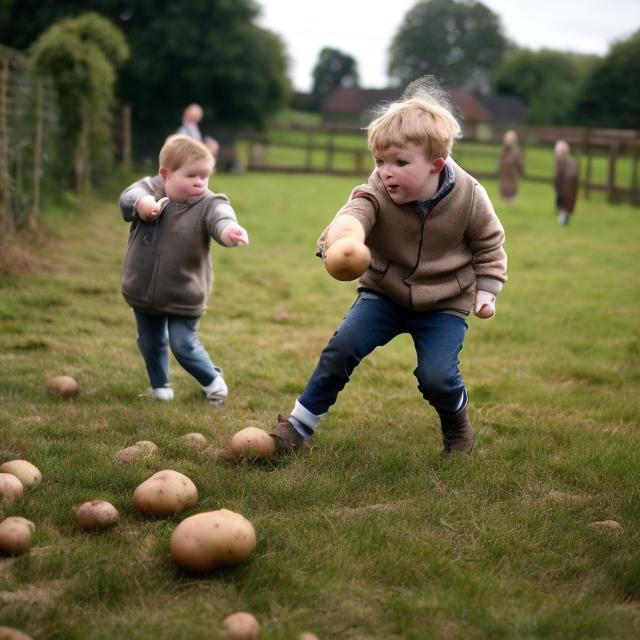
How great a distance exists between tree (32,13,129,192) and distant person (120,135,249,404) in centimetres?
1114

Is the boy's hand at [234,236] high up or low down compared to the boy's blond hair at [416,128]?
down

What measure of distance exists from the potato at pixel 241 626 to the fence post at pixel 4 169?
7.75 m

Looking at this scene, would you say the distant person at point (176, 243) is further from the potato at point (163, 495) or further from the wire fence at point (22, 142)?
the wire fence at point (22, 142)

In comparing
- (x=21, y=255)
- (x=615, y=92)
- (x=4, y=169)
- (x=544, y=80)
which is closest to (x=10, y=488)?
(x=21, y=255)

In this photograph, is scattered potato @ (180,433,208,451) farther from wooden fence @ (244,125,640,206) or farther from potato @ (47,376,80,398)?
wooden fence @ (244,125,640,206)

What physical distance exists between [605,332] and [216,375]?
405 centimetres

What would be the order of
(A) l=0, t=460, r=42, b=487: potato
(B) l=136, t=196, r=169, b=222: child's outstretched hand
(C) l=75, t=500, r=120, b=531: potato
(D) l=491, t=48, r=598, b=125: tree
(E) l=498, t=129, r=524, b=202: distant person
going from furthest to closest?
(D) l=491, t=48, r=598, b=125: tree, (E) l=498, t=129, r=524, b=202: distant person, (B) l=136, t=196, r=169, b=222: child's outstretched hand, (A) l=0, t=460, r=42, b=487: potato, (C) l=75, t=500, r=120, b=531: potato

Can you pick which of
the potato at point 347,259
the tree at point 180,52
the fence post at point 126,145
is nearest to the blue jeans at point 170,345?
the potato at point 347,259

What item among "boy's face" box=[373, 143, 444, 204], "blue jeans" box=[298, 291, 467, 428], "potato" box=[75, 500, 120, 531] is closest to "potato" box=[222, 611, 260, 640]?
"potato" box=[75, 500, 120, 531]

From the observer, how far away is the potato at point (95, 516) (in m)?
3.46

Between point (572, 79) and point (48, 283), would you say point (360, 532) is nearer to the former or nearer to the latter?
point (48, 283)

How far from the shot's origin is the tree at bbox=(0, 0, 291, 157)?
132 feet

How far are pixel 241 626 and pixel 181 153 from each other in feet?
10.3

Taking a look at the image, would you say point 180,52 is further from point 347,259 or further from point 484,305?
point 347,259
